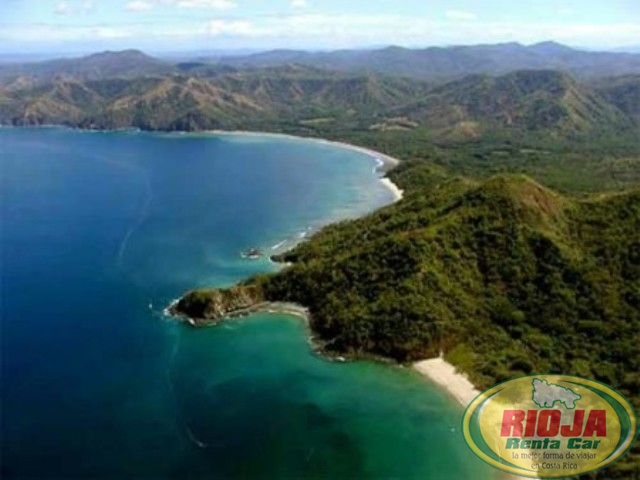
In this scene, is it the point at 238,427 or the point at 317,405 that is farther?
the point at 317,405

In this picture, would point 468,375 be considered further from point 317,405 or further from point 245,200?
point 245,200

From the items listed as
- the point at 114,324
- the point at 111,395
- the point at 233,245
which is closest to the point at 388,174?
the point at 233,245

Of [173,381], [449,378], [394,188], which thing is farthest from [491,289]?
[394,188]

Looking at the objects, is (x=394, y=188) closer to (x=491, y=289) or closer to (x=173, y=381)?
(x=491, y=289)

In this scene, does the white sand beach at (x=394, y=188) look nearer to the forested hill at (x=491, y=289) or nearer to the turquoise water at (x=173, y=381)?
the turquoise water at (x=173, y=381)

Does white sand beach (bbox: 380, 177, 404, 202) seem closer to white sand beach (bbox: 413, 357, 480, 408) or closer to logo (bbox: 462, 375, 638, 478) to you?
white sand beach (bbox: 413, 357, 480, 408)
